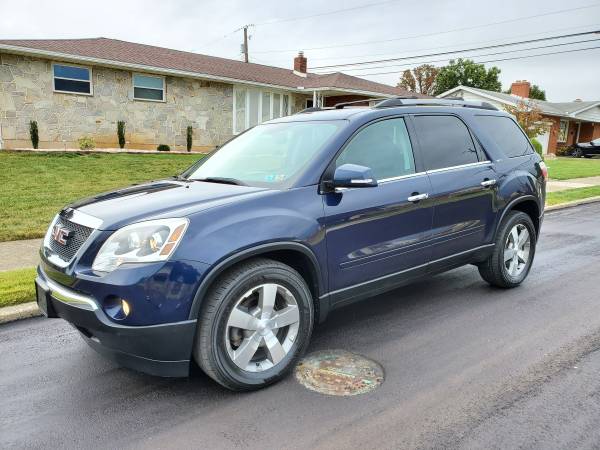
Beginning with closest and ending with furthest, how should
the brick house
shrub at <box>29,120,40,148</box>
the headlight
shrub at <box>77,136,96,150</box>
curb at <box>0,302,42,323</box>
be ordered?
the headlight, curb at <box>0,302,42,323</box>, shrub at <box>29,120,40,148</box>, shrub at <box>77,136,96,150</box>, the brick house

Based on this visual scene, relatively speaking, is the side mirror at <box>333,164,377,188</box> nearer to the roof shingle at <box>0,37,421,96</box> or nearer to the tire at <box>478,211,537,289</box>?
the tire at <box>478,211,537,289</box>

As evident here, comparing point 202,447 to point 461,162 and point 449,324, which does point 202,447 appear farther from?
point 461,162

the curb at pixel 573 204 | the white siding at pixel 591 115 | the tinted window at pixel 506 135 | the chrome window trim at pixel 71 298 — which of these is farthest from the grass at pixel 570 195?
the white siding at pixel 591 115

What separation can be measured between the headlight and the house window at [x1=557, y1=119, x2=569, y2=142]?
141 feet

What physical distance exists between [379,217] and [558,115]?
3955 cm

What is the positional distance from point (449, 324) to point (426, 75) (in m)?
63.1

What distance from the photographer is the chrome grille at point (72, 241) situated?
3.14m

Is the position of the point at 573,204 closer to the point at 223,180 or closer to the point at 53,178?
the point at 223,180

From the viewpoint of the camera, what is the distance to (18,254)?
21.5 feet

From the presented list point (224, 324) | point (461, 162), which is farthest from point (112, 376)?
point (461, 162)

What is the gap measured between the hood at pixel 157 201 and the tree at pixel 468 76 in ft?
198

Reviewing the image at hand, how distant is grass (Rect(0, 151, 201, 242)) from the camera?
8.34 meters

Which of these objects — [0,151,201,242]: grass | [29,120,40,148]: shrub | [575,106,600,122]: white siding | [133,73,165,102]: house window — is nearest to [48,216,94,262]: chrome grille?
[0,151,201,242]: grass

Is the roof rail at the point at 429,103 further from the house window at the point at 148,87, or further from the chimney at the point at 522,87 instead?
the chimney at the point at 522,87
